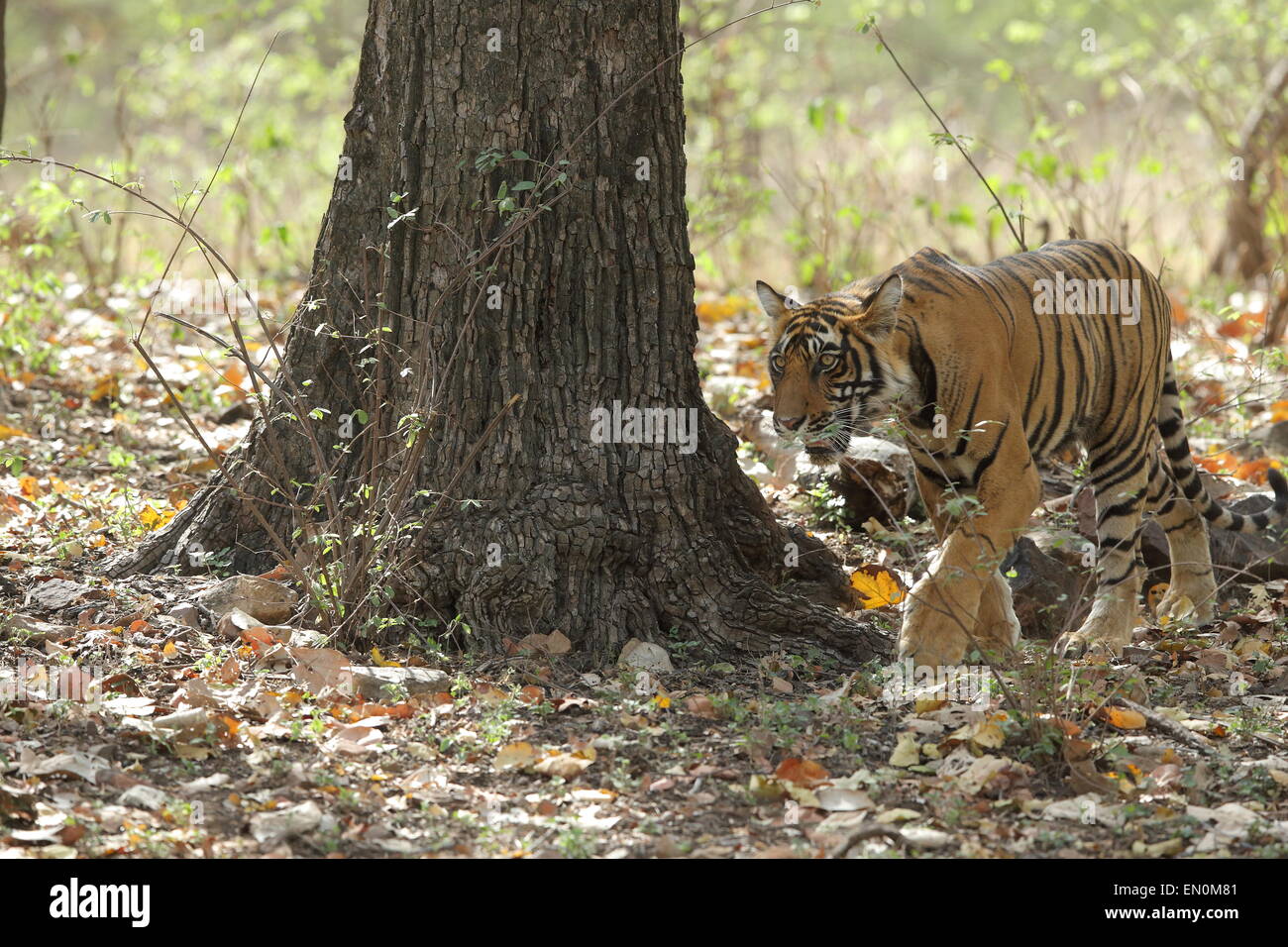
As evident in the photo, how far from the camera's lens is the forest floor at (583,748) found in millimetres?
3162

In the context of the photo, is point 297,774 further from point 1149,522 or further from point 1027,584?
point 1149,522

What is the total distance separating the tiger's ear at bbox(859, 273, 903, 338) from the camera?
4.37 metres

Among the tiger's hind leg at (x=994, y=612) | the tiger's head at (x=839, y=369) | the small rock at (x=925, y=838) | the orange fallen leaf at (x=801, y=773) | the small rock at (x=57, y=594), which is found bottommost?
the small rock at (x=925, y=838)

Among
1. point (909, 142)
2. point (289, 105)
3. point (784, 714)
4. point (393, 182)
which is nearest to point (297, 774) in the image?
point (784, 714)

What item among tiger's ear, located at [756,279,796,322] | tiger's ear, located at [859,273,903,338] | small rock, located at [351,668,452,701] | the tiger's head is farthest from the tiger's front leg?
small rock, located at [351,668,452,701]

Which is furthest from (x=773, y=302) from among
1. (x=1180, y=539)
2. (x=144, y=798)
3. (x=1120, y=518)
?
(x=144, y=798)

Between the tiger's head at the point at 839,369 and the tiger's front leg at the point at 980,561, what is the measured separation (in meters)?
0.44

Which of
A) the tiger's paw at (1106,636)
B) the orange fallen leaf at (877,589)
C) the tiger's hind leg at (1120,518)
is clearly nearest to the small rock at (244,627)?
the orange fallen leaf at (877,589)

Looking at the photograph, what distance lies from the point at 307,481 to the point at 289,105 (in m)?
10.4

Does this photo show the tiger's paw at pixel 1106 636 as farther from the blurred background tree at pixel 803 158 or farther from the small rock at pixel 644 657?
the blurred background tree at pixel 803 158

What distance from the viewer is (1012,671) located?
13.2ft

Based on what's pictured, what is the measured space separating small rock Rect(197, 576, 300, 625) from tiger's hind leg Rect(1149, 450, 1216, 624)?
348 cm

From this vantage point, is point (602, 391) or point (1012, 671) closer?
point (1012, 671)

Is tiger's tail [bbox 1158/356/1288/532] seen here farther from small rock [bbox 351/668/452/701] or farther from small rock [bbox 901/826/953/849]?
small rock [bbox 351/668/452/701]
